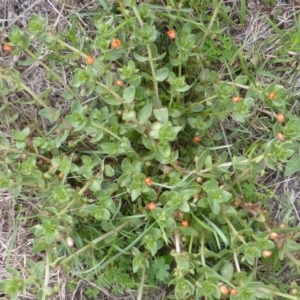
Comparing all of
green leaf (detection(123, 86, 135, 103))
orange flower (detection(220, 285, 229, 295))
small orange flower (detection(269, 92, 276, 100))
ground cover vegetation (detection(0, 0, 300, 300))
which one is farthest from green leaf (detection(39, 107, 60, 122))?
orange flower (detection(220, 285, 229, 295))

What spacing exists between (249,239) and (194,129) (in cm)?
65

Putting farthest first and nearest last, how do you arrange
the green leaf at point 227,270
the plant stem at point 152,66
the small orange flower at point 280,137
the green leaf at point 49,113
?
the green leaf at point 49,113 < the green leaf at point 227,270 < the plant stem at point 152,66 < the small orange flower at point 280,137

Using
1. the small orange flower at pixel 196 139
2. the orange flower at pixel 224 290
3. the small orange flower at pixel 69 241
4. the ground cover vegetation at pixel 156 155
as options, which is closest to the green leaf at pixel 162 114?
the ground cover vegetation at pixel 156 155

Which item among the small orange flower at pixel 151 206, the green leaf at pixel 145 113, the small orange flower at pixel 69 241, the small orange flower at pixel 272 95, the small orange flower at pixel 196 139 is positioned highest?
the small orange flower at pixel 272 95

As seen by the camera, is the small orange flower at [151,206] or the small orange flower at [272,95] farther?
the small orange flower at [151,206]

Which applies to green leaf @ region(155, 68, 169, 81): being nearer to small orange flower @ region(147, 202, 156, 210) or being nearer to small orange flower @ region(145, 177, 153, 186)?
small orange flower @ region(145, 177, 153, 186)

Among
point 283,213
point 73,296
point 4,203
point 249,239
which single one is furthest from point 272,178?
point 4,203

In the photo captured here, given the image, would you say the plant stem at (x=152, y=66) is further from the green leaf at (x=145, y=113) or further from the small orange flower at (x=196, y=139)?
the small orange flower at (x=196, y=139)

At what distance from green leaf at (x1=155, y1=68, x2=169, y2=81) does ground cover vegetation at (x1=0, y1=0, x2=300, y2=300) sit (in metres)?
0.01

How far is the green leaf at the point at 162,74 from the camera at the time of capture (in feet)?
8.05

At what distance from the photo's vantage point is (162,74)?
247cm

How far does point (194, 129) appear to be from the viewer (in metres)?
2.75

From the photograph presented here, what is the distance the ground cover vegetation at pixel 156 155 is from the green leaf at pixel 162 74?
0.01 meters

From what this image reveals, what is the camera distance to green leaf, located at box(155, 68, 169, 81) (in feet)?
8.05
